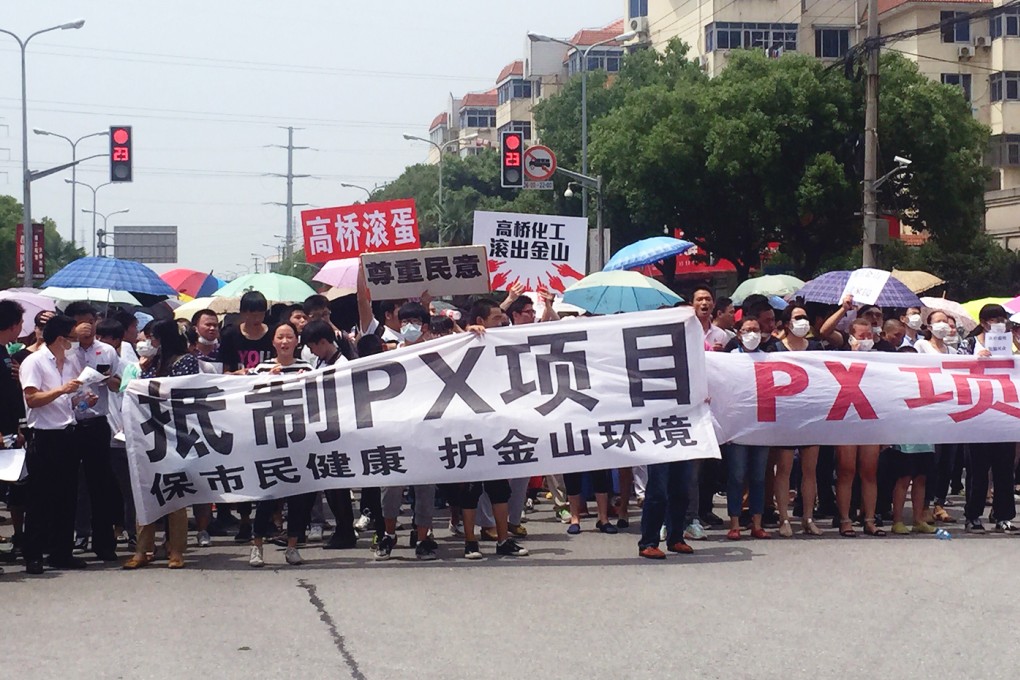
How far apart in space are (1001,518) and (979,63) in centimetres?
4595

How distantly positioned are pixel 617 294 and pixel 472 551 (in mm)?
6709

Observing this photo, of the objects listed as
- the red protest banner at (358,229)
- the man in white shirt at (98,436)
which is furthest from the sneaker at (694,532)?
the red protest banner at (358,229)

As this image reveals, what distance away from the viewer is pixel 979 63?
176 feet

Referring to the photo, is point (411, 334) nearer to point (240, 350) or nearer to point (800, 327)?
point (240, 350)

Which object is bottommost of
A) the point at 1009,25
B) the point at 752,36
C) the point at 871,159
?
the point at 871,159

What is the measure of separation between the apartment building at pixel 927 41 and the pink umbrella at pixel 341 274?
30.1 m

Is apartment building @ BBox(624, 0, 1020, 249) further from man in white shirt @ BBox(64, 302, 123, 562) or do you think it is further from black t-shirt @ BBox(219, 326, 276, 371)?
man in white shirt @ BBox(64, 302, 123, 562)

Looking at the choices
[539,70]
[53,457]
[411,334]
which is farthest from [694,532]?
[539,70]

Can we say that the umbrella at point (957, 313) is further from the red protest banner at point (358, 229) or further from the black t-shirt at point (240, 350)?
the black t-shirt at point (240, 350)

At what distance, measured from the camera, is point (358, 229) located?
1973cm

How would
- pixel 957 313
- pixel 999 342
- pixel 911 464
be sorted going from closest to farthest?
1. pixel 911 464
2. pixel 999 342
3. pixel 957 313

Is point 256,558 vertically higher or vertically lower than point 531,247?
lower

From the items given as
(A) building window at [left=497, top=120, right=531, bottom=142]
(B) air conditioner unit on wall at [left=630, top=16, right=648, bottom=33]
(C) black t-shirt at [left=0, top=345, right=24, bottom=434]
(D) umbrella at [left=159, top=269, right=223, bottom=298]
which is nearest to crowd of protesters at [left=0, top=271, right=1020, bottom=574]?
(C) black t-shirt at [left=0, top=345, right=24, bottom=434]

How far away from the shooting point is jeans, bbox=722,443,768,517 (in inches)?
425
